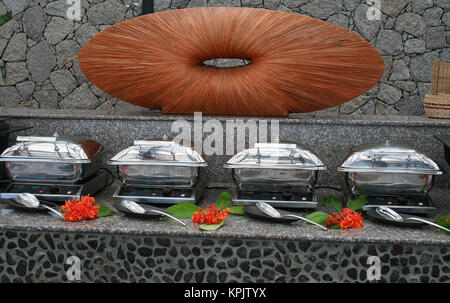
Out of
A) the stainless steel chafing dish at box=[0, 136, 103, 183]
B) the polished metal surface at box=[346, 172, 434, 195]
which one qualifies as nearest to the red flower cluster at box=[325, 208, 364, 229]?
the polished metal surface at box=[346, 172, 434, 195]

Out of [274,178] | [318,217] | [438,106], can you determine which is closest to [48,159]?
[274,178]

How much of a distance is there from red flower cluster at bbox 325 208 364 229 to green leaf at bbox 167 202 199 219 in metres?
0.40

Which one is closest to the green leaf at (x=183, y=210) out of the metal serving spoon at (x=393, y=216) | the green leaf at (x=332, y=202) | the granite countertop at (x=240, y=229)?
the granite countertop at (x=240, y=229)

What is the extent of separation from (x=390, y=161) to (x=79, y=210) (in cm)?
94

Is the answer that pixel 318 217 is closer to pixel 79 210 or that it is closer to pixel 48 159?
pixel 79 210

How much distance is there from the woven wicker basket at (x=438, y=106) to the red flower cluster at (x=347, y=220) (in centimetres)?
90

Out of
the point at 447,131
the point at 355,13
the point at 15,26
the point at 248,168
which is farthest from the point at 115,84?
the point at 355,13

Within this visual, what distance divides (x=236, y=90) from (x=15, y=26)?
2.43 metres

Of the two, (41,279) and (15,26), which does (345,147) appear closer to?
(41,279)

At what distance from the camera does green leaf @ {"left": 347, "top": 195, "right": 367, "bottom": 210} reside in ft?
4.63

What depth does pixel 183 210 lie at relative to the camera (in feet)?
4.60

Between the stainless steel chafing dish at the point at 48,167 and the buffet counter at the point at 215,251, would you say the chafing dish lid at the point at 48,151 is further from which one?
the buffet counter at the point at 215,251

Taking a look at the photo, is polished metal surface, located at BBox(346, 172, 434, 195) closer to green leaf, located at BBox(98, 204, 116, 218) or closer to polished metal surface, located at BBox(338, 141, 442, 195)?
polished metal surface, located at BBox(338, 141, 442, 195)

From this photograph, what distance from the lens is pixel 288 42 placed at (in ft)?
5.48
